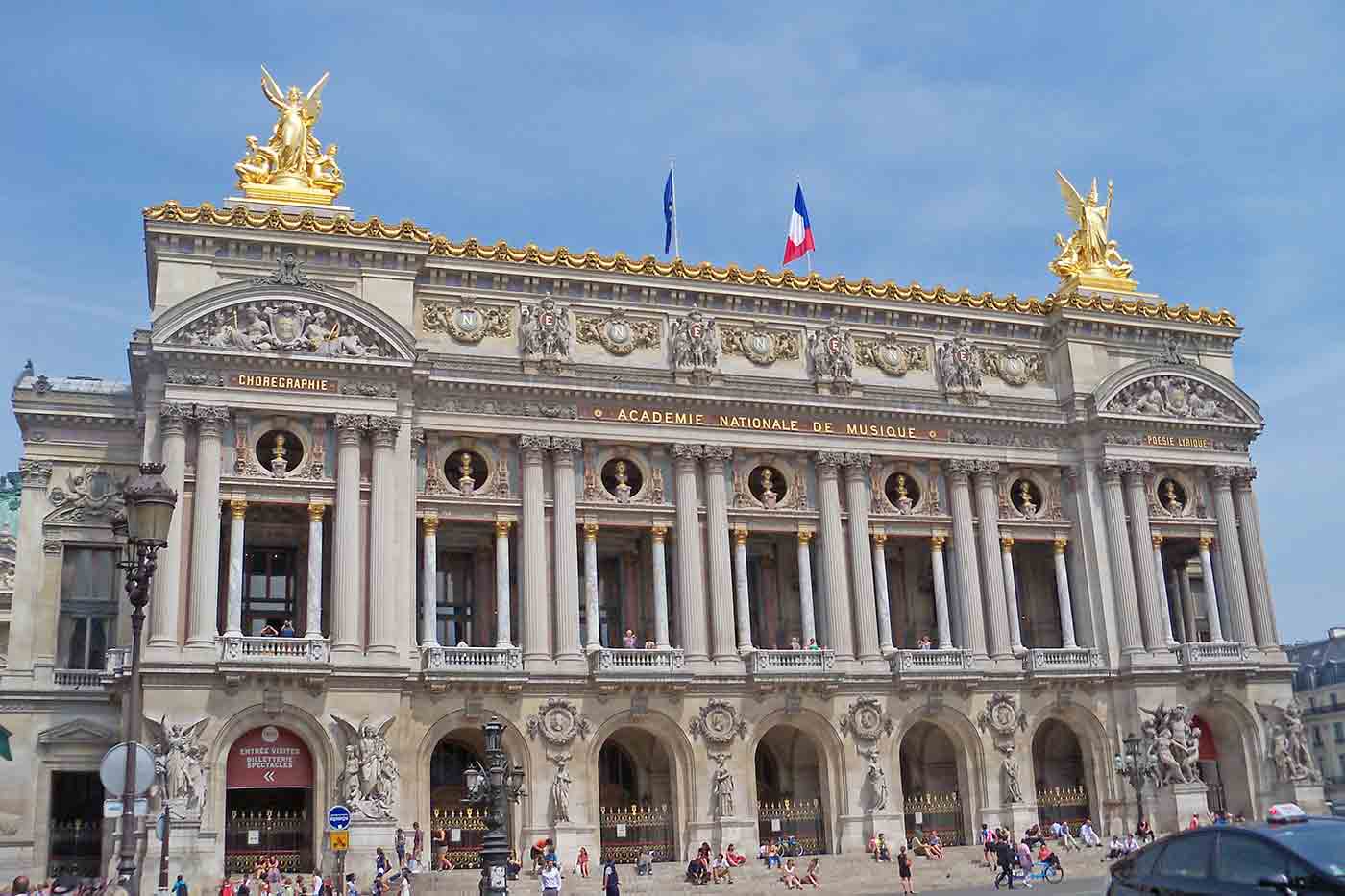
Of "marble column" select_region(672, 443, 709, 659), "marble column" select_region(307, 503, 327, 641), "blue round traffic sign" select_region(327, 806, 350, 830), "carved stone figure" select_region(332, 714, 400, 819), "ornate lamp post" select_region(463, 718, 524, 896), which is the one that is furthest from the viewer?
"marble column" select_region(672, 443, 709, 659)

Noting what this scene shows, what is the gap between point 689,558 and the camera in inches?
1780

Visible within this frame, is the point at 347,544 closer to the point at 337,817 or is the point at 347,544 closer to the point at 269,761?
the point at 269,761

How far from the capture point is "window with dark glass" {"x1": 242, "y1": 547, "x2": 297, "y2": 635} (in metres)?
43.6

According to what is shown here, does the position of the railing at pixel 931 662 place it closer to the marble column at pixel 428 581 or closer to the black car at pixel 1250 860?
the marble column at pixel 428 581

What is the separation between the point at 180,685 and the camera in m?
37.9

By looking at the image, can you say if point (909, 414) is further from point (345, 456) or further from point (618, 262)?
point (345, 456)

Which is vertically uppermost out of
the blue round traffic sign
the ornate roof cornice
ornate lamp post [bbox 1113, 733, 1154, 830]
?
the ornate roof cornice

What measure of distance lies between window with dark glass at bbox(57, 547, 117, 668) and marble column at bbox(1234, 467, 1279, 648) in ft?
131

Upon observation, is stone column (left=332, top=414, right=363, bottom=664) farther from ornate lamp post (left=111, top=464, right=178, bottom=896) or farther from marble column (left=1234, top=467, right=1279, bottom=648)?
marble column (left=1234, top=467, right=1279, bottom=648)

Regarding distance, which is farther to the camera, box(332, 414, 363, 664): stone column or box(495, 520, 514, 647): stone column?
box(495, 520, 514, 647): stone column

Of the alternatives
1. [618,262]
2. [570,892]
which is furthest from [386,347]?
[570,892]

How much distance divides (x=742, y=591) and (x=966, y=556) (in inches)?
336

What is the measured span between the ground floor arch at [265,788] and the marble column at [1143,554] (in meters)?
29.4

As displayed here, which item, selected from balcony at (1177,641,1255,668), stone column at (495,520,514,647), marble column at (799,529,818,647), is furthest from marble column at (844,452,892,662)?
stone column at (495,520,514,647)
